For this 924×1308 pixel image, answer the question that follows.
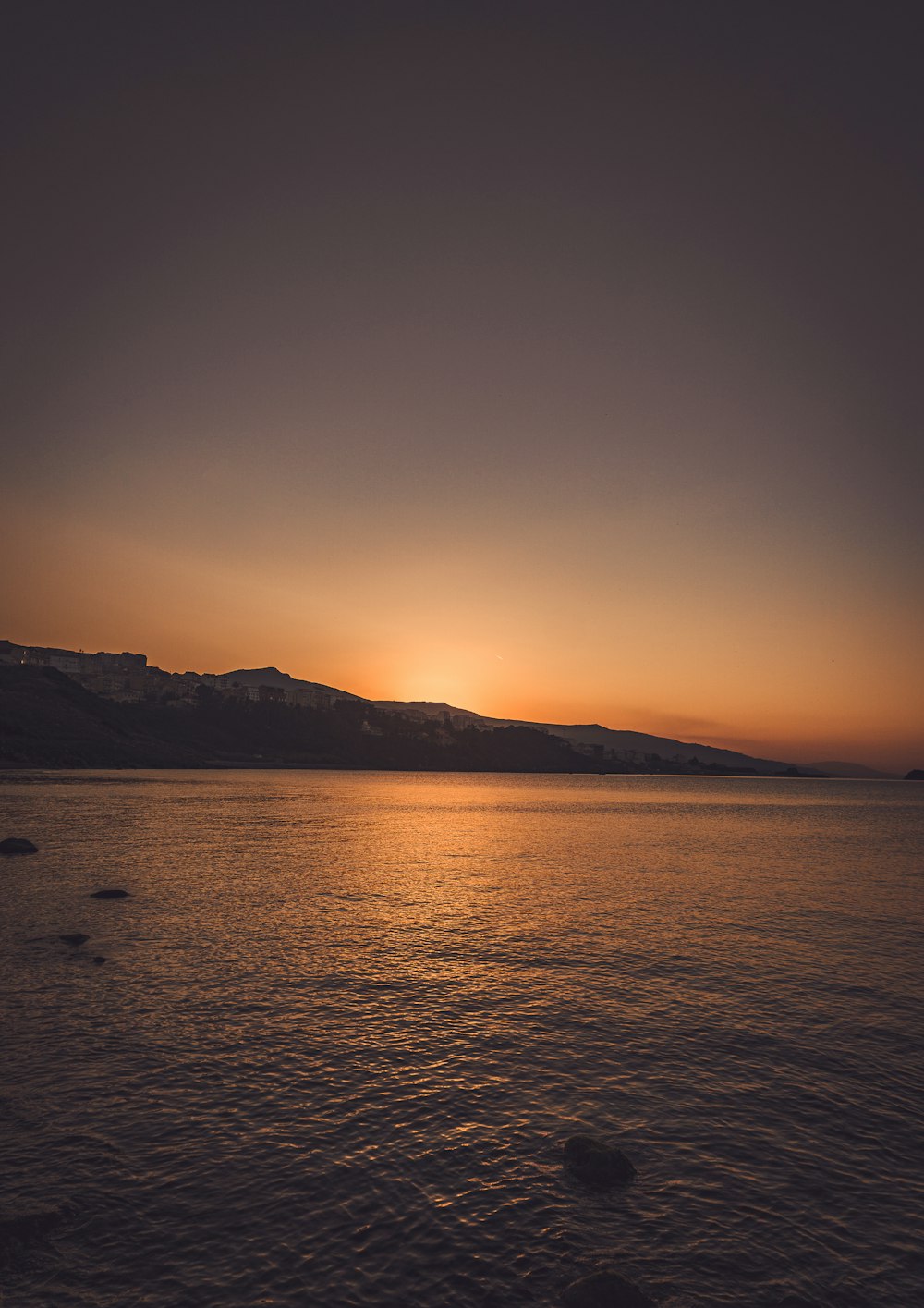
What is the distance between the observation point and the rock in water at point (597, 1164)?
1454 centimetres

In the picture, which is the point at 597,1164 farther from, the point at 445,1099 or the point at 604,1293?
the point at 445,1099

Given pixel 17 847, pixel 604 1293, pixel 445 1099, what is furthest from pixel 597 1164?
pixel 17 847

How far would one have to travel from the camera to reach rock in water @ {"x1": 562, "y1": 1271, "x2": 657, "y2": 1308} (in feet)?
35.8

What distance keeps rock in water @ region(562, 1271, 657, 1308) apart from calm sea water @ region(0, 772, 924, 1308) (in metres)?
0.48

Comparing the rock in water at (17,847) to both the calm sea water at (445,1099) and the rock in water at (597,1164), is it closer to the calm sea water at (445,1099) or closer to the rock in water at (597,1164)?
the calm sea water at (445,1099)

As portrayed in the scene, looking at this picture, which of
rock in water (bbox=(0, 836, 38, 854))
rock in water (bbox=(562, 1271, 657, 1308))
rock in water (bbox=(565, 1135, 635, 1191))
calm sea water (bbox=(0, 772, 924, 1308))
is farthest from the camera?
rock in water (bbox=(0, 836, 38, 854))

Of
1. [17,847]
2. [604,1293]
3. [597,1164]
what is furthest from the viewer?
[17,847]

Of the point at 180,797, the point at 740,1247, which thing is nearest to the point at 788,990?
the point at 740,1247

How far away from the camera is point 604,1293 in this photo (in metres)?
11.0

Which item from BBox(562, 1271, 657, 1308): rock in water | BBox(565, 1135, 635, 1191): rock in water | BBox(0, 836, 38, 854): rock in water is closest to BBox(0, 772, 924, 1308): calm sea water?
BBox(565, 1135, 635, 1191): rock in water

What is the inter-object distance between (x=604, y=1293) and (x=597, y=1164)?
3.82 m

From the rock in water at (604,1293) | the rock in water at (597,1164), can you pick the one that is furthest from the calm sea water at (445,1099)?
the rock in water at (604,1293)

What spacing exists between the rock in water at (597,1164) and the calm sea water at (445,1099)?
14.0 inches

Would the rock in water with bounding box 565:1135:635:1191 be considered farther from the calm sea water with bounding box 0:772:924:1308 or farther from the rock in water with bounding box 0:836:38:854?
the rock in water with bounding box 0:836:38:854
